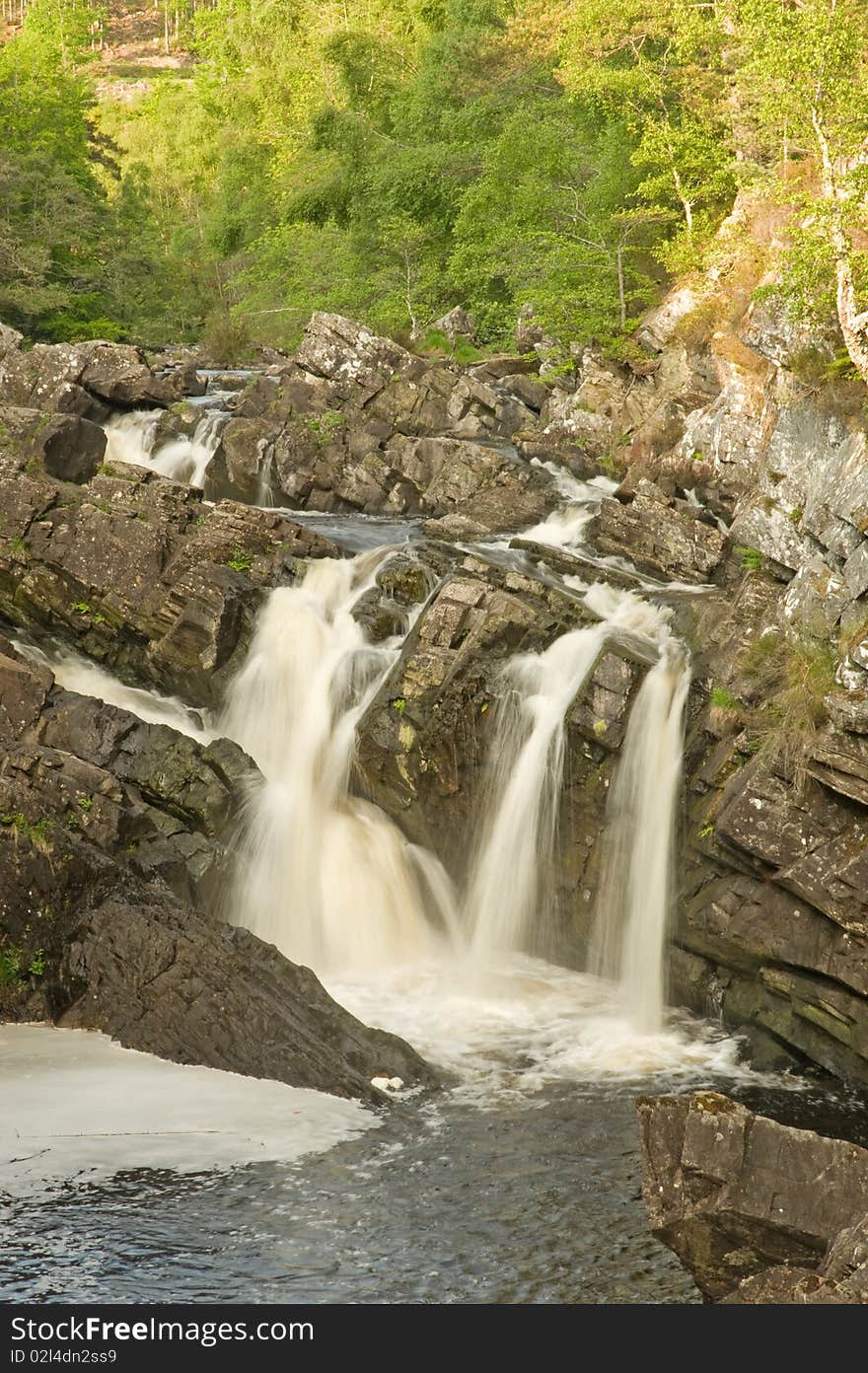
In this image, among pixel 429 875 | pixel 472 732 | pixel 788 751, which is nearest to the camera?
pixel 788 751

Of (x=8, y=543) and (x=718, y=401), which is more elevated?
(x=718, y=401)

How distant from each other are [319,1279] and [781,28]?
669 inches

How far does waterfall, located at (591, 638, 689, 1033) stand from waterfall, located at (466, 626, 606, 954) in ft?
2.86

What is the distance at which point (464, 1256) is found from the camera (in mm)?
9664

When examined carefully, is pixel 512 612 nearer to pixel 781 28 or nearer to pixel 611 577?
pixel 611 577

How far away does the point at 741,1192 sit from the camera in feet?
27.7

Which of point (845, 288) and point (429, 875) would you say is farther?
point (429, 875)

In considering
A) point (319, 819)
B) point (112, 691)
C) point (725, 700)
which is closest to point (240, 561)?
point (112, 691)

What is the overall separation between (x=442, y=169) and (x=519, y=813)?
93.3ft

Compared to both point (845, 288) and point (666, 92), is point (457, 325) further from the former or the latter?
point (845, 288)

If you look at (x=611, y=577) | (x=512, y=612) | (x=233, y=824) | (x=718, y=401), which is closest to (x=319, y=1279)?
(x=233, y=824)

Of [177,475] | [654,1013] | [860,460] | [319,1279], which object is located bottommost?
[319,1279]

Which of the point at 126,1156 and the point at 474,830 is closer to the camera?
the point at 126,1156
